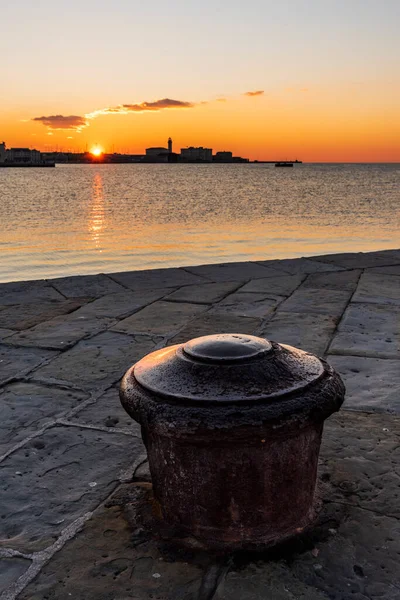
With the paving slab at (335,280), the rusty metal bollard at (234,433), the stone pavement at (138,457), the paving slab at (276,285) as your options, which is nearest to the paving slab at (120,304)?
the stone pavement at (138,457)

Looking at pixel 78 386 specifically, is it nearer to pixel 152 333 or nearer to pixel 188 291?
pixel 152 333

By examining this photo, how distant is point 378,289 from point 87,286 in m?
2.75

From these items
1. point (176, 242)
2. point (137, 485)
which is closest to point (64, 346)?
point (137, 485)

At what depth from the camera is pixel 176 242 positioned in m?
16.6

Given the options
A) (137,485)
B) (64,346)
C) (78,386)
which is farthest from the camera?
(64,346)

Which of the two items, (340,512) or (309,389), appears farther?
(340,512)

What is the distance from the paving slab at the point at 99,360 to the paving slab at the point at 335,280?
7.28 ft

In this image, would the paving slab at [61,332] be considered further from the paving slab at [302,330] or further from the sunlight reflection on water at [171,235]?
the sunlight reflection on water at [171,235]

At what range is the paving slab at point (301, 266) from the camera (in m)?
6.36

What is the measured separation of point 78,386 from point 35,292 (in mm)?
2642

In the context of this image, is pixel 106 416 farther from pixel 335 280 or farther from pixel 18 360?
pixel 335 280

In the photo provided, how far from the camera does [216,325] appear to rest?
4227mm

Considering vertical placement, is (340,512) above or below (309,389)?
below

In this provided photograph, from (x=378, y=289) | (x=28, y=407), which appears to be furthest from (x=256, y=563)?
(x=378, y=289)
